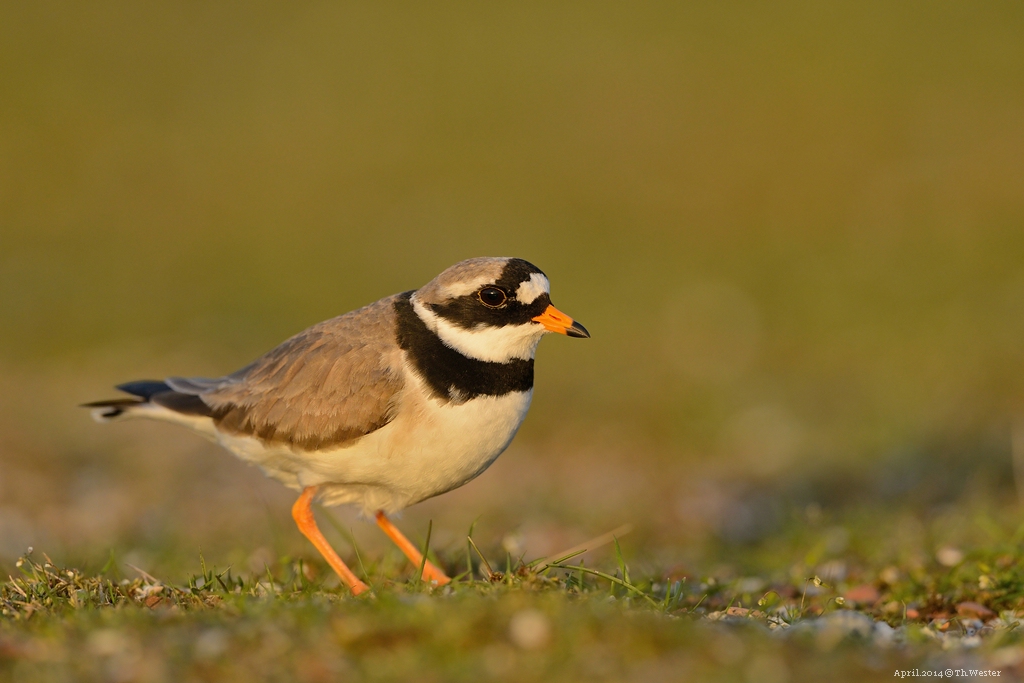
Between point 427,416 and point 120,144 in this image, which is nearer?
point 427,416

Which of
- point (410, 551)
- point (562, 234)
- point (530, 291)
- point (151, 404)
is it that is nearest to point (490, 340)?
point (530, 291)

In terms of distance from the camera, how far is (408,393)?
5.79 metres

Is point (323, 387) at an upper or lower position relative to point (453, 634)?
upper

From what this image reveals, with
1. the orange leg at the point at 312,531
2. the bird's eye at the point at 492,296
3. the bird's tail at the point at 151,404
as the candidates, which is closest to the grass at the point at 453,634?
the orange leg at the point at 312,531

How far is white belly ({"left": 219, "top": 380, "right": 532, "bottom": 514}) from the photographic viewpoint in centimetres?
565

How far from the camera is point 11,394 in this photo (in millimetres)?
12883

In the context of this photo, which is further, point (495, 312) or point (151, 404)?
point (151, 404)

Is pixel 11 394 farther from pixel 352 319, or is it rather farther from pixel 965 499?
pixel 965 499

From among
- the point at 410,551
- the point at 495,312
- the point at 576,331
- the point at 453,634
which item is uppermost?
the point at 495,312

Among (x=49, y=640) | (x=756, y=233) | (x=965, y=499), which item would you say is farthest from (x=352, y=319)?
(x=756, y=233)

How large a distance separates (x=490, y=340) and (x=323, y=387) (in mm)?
1033

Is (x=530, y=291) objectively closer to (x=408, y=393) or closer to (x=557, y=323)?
(x=557, y=323)

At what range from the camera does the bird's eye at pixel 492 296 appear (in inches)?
233

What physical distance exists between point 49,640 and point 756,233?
1624 centimetres
